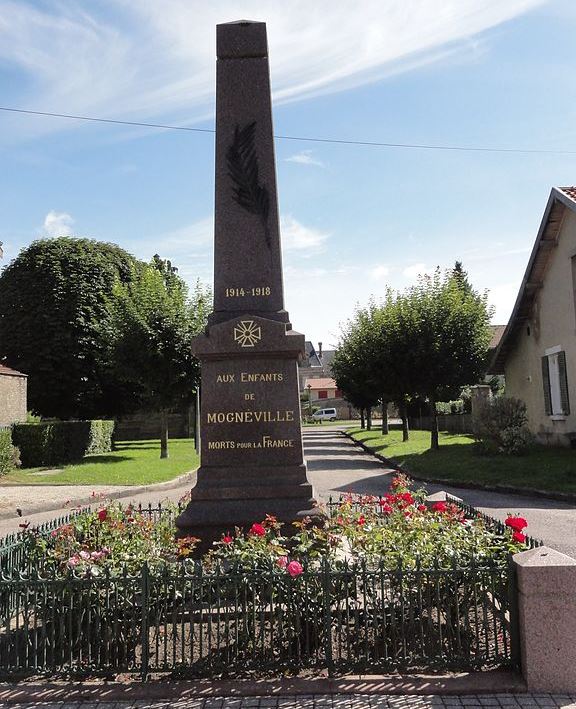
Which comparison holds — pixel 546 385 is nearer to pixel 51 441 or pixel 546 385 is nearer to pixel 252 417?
pixel 252 417

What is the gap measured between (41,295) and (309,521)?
2925 cm

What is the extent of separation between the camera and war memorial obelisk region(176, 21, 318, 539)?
6980 mm

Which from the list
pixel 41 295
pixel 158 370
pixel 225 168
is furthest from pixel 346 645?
pixel 41 295

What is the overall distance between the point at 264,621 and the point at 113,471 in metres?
15.3

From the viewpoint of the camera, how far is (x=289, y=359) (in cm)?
732

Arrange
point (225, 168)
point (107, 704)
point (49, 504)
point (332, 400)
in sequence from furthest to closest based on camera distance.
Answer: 1. point (332, 400)
2. point (49, 504)
3. point (225, 168)
4. point (107, 704)

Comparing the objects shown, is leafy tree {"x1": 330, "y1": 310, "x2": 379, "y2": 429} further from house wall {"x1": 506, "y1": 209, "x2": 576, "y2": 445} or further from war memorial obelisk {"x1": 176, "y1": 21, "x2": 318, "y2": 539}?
war memorial obelisk {"x1": 176, "y1": 21, "x2": 318, "y2": 539}

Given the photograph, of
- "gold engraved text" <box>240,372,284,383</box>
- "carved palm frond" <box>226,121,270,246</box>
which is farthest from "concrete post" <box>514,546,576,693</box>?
"carved palm frond" <box>226,121,270,246</box>

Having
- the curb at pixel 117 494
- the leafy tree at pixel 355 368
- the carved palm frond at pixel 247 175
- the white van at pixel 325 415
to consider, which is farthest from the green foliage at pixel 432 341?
the white van at pixel 325 415

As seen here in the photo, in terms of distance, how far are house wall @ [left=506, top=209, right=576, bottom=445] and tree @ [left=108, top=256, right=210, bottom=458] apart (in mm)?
10985

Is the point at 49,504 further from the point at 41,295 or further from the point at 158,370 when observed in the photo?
the point at 41,295

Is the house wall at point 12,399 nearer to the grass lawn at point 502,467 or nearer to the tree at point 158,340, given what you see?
the tree at point 158,340

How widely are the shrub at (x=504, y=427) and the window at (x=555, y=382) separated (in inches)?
43.3

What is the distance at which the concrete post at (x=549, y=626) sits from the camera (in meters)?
4.46
